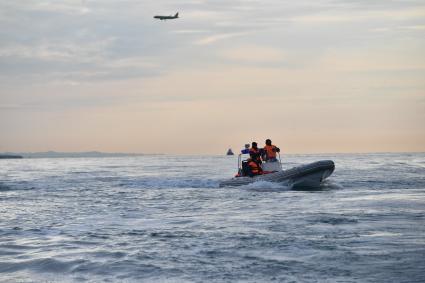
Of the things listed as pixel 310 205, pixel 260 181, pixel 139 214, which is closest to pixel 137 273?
pixel 139 214

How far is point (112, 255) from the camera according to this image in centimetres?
934

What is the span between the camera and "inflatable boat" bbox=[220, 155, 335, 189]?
2298 cm

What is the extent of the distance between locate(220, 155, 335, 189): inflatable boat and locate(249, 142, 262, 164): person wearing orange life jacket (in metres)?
0.49

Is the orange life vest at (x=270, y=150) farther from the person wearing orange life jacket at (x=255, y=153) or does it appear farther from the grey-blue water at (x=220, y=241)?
the grey-blue water at (x=220, y=241)

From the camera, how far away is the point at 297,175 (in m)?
22.9

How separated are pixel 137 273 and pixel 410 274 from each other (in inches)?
146

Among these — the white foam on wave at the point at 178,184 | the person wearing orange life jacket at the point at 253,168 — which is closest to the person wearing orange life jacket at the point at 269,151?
the person wearing orange life jacket at the point at 253,168

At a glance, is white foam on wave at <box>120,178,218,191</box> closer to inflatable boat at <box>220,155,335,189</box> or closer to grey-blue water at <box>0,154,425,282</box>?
inflatable boat at <box>220,155,335,189</box>

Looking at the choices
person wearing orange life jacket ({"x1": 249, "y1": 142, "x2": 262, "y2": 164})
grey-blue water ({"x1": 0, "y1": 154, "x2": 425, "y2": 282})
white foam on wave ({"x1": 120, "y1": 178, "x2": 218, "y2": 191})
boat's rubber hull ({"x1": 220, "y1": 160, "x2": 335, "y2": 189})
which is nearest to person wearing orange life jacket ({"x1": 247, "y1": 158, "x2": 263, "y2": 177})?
person wearing orange life jacket ({"x1": 249, "y1": 142, "x2": 262, "y2": 164})

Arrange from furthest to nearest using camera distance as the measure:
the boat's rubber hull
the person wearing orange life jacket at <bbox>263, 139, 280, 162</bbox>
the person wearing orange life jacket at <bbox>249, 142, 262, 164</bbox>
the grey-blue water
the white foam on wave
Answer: the white foam on wave, the person wearing orange life jacket at <bbox>263, 139, 280, 162</bbox>, the person wearing orange life jacket at <bbox>249, 142, 262, 164</bbox>, the boat's rubber hull, the grey-blue water

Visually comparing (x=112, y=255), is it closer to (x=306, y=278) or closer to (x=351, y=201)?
(x=306, y=278)

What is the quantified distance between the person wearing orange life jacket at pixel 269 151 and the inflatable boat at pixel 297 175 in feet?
0.70

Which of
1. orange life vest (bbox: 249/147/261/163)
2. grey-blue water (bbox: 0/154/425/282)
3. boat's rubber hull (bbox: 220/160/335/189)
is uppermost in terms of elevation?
orange life vest (bbox: 249/147/261/163)

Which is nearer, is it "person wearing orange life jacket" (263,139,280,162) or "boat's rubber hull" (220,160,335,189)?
"boat's rubber hull" (220,160,335,189)
